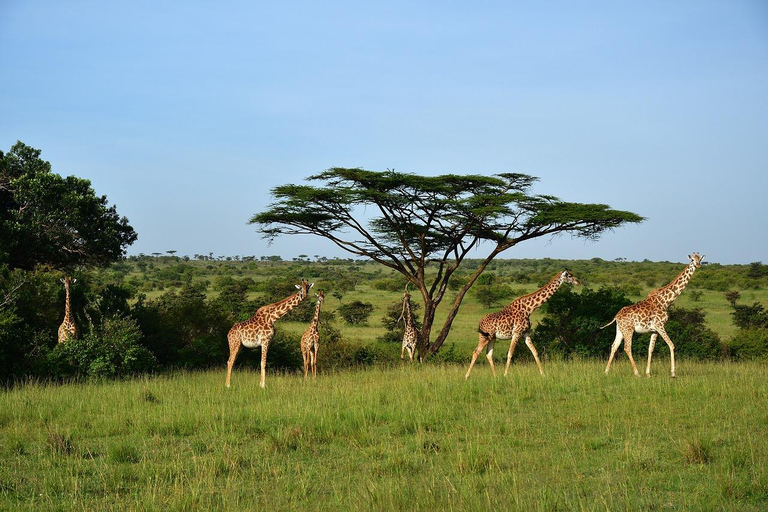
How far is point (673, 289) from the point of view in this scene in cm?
1386

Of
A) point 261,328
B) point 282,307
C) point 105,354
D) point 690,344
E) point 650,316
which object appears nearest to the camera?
point 650,316

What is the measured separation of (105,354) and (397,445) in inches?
353

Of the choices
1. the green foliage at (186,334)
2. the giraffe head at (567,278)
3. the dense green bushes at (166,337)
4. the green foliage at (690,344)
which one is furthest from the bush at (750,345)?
the green foliage at (186,334)

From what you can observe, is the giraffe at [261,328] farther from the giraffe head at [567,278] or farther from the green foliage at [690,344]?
the green foliage at [690,344]

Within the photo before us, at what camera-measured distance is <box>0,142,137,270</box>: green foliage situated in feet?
57.6

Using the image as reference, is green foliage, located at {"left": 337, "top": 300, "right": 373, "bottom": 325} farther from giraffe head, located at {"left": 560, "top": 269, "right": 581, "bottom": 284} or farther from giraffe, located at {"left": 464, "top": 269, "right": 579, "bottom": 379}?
giraffe head, located at {"left": 560, "top": 269, "right": 581, "bottom": 284}

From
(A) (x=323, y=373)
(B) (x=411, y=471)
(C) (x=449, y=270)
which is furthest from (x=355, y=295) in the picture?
(B) (x=411, y=471)

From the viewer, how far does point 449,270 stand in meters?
19.9

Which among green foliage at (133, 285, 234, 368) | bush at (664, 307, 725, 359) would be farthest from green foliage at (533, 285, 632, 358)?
green foliage at (133, 285, 234, 368)

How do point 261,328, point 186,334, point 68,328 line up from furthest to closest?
1. point 186,334
2. point 68,328
3. point 261,328

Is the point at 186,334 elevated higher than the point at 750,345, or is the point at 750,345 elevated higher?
the point at 186,334

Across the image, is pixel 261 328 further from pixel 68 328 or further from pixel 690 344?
pixel 690 344

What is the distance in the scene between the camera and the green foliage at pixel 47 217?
691 inches

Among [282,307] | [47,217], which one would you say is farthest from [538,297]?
[47,217]
